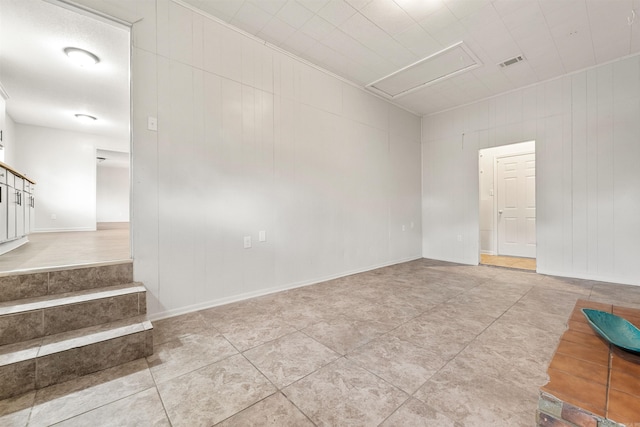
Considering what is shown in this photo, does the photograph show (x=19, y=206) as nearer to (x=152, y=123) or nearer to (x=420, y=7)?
(x=152, y=123)

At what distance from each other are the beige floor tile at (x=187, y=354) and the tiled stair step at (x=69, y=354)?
125 millimetres

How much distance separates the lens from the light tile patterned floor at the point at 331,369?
1254 millimetres

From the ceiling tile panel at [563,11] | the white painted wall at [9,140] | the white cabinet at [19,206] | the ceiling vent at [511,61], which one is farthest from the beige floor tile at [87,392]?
the white painted wall at [9,140]

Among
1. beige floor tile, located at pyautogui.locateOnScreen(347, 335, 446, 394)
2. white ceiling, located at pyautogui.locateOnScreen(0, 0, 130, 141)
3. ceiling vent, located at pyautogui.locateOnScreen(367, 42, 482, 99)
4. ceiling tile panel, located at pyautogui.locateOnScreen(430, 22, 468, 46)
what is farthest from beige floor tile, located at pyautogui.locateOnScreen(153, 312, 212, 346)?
ceiling vent, located at pyautogui.locateOnScreen(367, 42, 482, 99)

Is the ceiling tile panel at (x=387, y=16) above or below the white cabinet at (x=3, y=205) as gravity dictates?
above

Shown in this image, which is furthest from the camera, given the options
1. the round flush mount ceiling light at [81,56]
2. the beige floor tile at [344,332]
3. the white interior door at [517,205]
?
the white interior door at [517,205]

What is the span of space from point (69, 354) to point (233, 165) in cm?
196

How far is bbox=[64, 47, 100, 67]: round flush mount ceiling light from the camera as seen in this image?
132 inches

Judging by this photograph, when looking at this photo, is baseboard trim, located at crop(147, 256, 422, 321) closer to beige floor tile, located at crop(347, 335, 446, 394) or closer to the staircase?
the staircase

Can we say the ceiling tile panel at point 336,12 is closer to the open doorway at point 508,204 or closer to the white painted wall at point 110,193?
the open doorway at point 508,204

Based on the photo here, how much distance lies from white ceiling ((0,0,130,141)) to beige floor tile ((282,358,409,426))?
3217 mm

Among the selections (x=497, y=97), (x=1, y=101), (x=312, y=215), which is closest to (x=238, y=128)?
(x=312, y=215)

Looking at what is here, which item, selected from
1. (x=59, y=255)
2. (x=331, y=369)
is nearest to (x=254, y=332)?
(x=331, y=369)

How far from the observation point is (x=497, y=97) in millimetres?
4539
